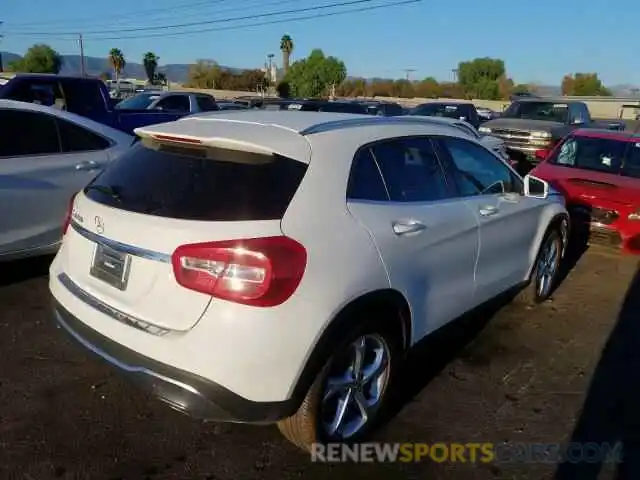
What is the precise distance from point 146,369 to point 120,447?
711 millimetres

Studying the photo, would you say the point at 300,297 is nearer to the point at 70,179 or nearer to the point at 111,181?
the point at 111,181

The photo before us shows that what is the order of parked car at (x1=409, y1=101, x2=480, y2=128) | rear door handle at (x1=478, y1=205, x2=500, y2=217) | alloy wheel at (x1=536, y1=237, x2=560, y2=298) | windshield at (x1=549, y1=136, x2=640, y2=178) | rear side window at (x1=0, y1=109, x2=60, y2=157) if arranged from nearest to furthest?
rear door handle at (x1=478, y1=205, x2=500, y2=217) → rear side window at (x1=0, y1=109, x2=60, y2=157) → alloy wheel at (x1=536, y1=237, x2=560, y2=298) → windshield at (x1=549, y1=136, x2=640, y2=178) → parked car at (x1=409, y1=101, x2=480, y2=128)

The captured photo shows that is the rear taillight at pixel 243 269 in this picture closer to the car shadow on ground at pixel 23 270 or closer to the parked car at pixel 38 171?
the parked car at pixel 38 171

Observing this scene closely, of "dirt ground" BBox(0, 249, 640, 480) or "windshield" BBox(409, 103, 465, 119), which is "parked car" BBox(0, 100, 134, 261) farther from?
"windshield" BBox(409, 103, 465, 119)

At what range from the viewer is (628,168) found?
773 centimetres

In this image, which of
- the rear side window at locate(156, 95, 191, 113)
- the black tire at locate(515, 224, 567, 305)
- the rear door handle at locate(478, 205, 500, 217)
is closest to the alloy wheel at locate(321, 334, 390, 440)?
the rear door handle at locate(478, 205, 500, 217)

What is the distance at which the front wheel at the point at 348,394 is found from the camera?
2650 mm

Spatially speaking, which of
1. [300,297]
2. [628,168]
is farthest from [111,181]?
[628,168]

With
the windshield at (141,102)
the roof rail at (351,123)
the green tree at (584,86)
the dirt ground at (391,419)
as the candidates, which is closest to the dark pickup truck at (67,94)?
the dirt ground at (391,419)

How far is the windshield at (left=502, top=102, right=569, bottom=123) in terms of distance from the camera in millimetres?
14664

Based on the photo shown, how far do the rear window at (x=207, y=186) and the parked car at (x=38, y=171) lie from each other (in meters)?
2.17

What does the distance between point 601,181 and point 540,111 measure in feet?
28.0

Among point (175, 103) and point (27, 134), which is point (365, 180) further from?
point (175, 103)

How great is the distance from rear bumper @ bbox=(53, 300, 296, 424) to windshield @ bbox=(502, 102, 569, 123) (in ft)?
46.5
